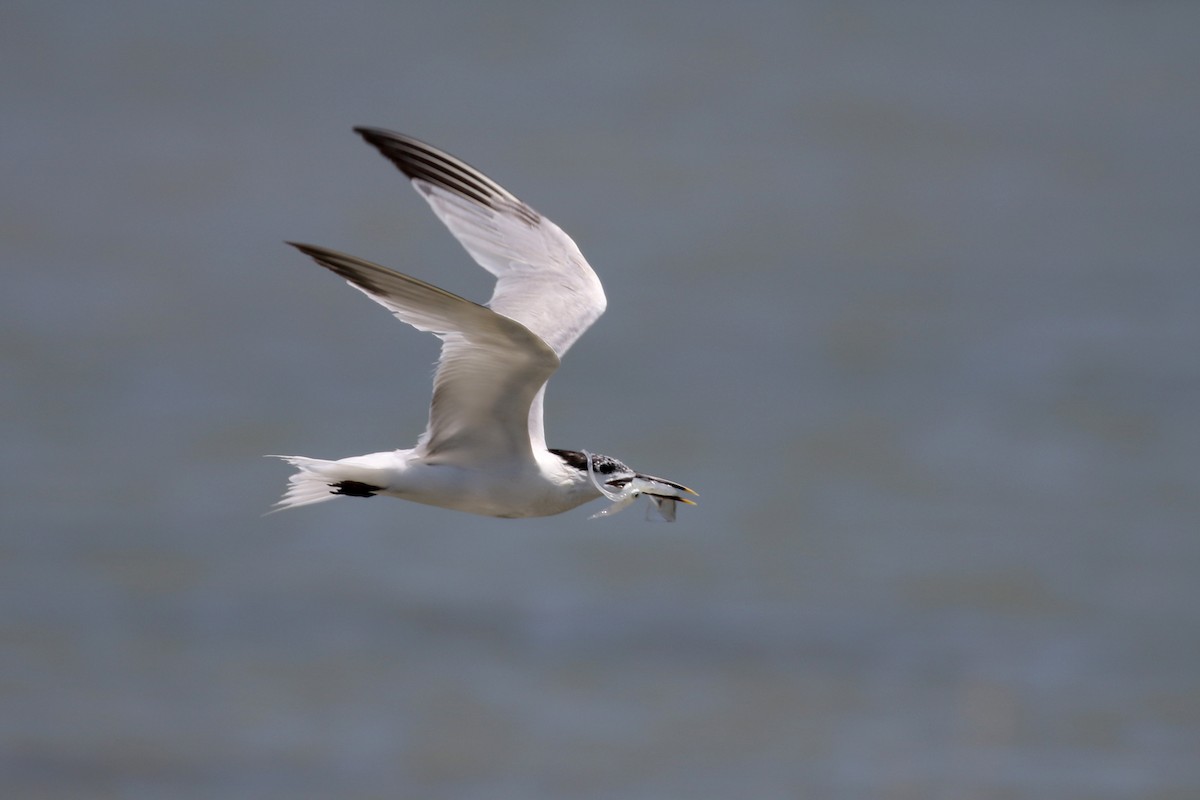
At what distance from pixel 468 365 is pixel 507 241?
1662 mm

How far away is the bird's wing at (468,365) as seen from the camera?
20.2ft

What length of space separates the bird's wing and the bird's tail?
0.86ft

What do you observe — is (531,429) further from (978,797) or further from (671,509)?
(978,797)

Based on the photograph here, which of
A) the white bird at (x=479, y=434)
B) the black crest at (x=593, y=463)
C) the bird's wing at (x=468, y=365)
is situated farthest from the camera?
the black crest at (x=593, y=463)

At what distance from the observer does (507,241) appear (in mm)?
8242

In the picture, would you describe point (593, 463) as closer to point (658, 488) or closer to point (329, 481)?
point (658, 488)

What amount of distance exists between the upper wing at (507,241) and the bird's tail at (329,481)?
1.19 m

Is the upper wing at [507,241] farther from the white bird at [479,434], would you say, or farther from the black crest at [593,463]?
the black crest at [593,463]

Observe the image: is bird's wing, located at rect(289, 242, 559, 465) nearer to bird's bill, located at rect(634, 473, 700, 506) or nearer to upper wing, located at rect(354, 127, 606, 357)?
bird's bill, located at rect(634, 473, 700, 506)

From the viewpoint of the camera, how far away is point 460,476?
22.5 feet

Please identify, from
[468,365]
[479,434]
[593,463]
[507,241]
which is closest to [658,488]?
[593,463]

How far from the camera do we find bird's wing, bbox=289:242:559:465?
20.2 ft

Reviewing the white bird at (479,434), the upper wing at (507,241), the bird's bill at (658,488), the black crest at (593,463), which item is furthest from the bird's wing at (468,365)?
the upper wing at (507,241)

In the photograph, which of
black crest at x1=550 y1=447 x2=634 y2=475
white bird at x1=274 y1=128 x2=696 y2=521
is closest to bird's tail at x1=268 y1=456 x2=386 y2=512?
white bird at x1=274 y1=128 x2=696 y2=521
